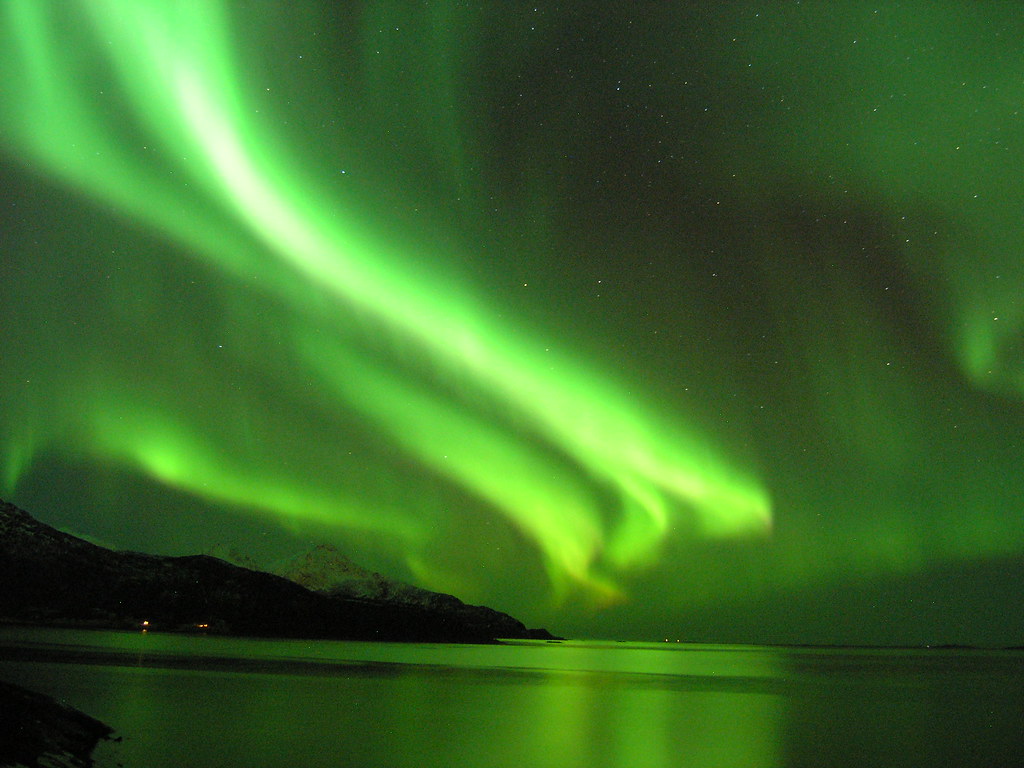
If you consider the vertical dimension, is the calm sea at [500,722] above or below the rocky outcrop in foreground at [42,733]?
above

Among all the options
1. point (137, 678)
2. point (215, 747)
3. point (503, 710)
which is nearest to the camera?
point (215, 747)

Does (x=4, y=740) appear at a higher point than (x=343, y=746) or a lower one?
lower

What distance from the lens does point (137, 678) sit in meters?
57.2

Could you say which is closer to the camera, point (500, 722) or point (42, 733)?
point (42, 733)

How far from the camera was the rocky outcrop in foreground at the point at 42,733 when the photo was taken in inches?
738

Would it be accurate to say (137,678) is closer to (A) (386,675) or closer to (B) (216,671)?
(B) (216,671)

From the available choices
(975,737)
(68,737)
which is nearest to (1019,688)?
(975,737)

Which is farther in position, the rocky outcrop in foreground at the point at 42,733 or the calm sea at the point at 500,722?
the calm sea at the point at 500,722

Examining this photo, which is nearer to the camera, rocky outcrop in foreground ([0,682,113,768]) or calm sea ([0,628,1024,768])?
rocky outcrop in foreground ([0,682,113,768])

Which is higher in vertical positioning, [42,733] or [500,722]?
[500,722]

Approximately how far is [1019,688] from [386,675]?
5425 centimetres

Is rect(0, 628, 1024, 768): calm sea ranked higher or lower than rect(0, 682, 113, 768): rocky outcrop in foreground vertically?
higher

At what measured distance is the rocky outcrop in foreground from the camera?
61.5ft

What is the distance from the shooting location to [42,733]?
69.7 ft
